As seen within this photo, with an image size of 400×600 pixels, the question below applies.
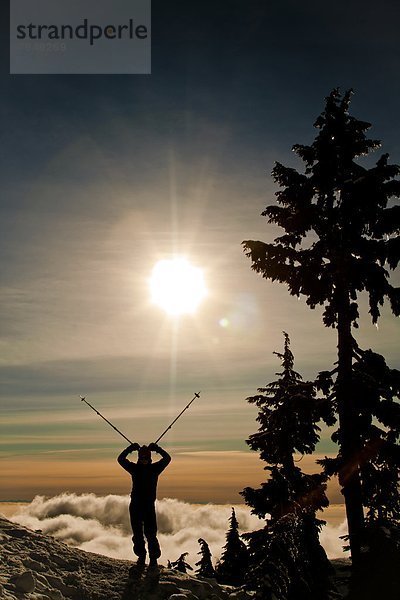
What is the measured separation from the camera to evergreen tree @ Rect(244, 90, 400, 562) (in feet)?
45.9

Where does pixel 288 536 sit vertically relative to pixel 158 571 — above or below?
above

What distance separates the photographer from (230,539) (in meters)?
37.1

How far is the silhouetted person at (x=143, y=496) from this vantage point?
33.9ft

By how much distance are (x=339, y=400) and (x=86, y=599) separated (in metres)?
8.22

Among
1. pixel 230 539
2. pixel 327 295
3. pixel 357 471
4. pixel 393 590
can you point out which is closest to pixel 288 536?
pixel 393 590

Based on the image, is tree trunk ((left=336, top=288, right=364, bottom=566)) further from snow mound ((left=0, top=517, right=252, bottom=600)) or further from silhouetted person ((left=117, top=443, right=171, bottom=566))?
silhouetted person ((left=117, top=443, right=171, bottom=566))

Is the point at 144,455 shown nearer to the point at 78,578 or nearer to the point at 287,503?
the point at 78,578

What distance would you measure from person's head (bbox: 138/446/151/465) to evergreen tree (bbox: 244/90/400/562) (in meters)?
5.86

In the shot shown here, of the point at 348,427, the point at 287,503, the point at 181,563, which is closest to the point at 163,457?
the point at 348,427

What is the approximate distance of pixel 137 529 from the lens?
10.4 m

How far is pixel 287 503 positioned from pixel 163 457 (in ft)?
44.2

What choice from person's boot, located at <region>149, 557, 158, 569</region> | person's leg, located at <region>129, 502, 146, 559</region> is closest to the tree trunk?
person's boot, located at <region>149, 557, 158, 569</region>

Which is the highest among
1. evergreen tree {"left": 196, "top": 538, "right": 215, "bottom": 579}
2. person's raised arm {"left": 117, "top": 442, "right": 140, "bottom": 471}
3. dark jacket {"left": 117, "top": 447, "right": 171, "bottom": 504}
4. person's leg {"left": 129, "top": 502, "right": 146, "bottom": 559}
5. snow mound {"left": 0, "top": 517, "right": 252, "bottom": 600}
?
person's raised arm {"left": 117, "top": 442, "right": 140, "bottom": 471}

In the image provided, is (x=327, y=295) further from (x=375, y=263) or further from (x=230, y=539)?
(x=230, y=539)
